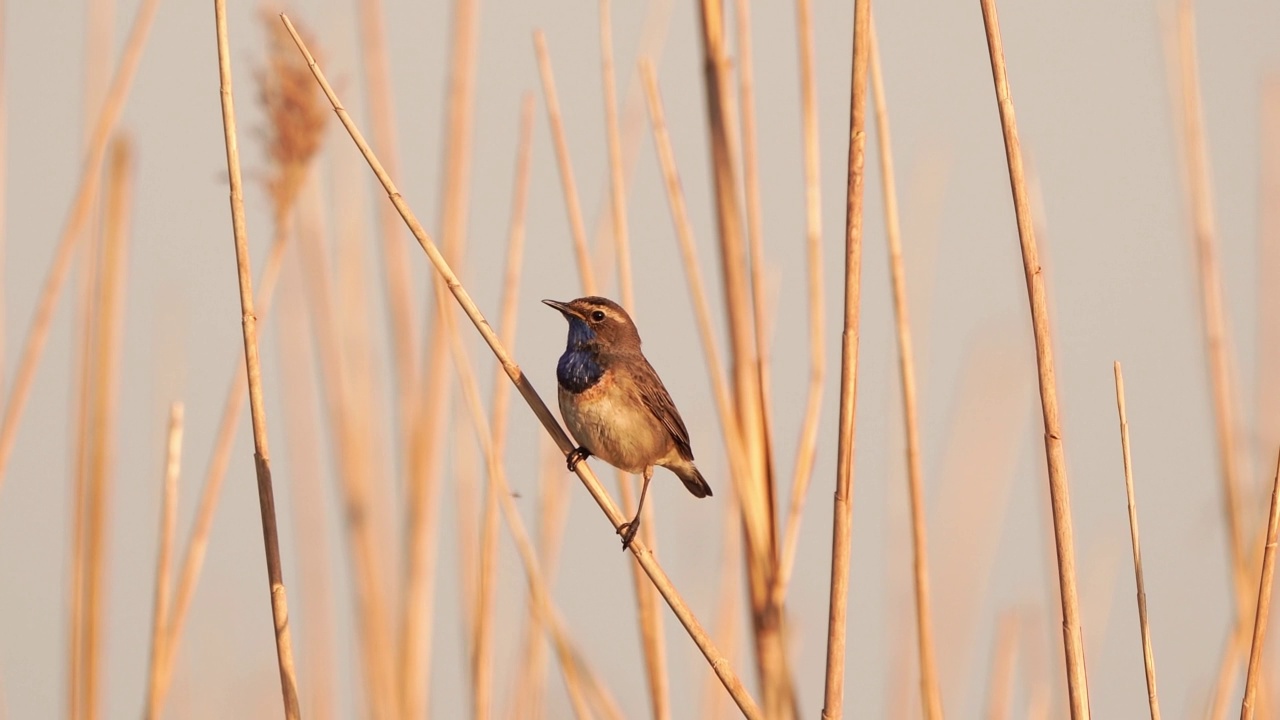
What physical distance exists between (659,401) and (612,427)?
24cm

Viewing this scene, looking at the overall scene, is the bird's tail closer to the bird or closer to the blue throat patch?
the bird

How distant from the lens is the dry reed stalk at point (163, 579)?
10.1 ft

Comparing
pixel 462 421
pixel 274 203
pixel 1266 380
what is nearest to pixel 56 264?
→ pixel 274 203

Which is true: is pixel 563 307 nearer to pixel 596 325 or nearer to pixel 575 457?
pixel 596 325

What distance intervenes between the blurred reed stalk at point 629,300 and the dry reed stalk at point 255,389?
0.88 metres

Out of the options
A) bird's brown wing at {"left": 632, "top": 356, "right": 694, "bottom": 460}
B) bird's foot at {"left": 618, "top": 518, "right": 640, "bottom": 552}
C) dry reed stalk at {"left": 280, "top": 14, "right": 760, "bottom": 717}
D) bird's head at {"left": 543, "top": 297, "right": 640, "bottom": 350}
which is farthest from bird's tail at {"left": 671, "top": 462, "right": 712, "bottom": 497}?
dry reed stalk at {"left": 280, "top": 14, "right": 760, "bottom": 717}

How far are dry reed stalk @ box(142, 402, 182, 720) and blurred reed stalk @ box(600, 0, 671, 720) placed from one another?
42.8 inches

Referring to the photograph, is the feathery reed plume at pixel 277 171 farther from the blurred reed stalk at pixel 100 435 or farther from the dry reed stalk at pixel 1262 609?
the dry reed stalk at pixel 1262 609

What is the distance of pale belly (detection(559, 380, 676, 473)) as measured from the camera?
13.9 ft

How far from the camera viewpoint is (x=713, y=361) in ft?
10.5

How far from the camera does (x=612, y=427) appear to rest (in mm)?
4246

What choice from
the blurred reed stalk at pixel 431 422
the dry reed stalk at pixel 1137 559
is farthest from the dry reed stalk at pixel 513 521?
the dry reed stalk at pixel 1137 559

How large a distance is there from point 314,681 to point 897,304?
2.06 metres

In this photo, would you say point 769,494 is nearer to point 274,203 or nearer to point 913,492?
point 913,492
